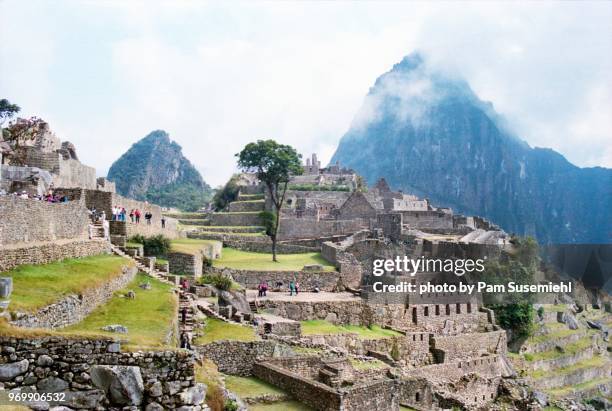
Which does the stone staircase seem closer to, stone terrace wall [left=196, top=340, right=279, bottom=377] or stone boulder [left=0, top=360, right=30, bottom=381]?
stone terrace wall [left=196, top=340, right=279, bottom=377]

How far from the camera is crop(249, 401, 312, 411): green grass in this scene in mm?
13977

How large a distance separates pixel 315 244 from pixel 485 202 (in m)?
162

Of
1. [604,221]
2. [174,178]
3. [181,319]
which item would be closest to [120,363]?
[181,319]

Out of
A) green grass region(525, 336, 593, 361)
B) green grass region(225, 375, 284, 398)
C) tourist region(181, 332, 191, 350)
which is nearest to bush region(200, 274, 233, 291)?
green grass region(225, 375, 284, 398)

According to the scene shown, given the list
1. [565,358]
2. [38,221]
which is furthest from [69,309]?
[565,358]

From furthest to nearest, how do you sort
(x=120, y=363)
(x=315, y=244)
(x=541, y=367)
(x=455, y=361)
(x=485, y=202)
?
(x=485, y=202)
(x=315, y=244)
(x=541, y=367)
(x=455, y=361)
(x=120, y=363)

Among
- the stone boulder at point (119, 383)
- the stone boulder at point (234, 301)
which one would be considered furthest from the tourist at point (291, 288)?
the stone boulder at point (119, 383)

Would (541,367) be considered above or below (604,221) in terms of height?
below

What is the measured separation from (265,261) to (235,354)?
1774 cm

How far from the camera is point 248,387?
15266 mm

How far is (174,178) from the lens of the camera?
116 metres

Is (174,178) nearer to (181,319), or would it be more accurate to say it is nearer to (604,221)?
(604,221)

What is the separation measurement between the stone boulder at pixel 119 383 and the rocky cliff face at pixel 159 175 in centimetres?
9441

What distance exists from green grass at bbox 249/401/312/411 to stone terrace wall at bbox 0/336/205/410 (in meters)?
7.09
